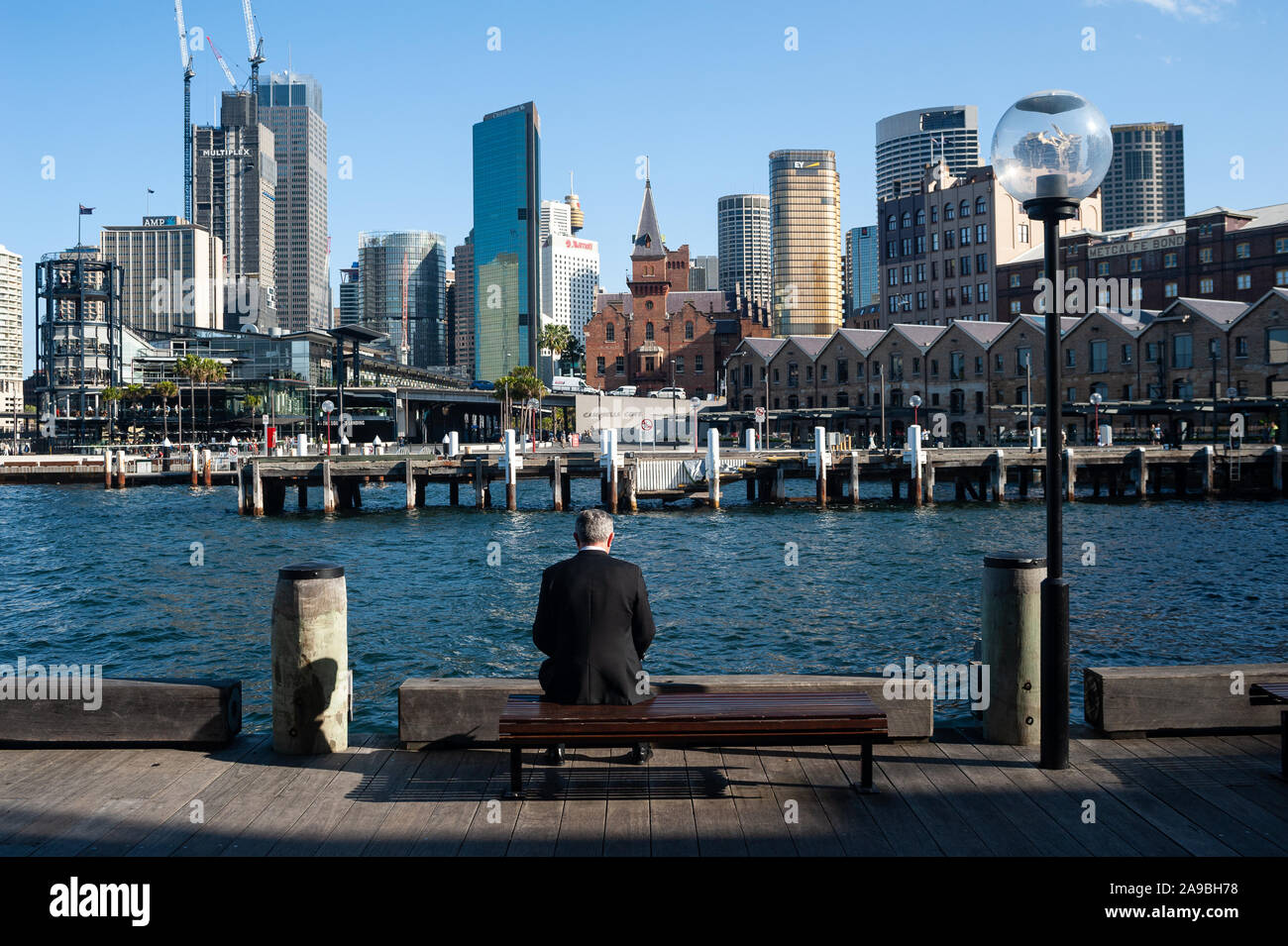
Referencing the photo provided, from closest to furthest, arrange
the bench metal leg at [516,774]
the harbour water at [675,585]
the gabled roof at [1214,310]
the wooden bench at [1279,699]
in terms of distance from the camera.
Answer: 1. the bench metal leg at [516,774]
2. the wooden bench at [1279,699]
3. the harbour water at [675,585]
4. the gabled roof at [1214,310]

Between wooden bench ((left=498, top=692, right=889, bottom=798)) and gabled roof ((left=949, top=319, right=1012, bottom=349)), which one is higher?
gabled roof ((left=949, top=319, right=1012, bottom=349))

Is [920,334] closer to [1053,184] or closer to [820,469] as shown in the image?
[820,469]

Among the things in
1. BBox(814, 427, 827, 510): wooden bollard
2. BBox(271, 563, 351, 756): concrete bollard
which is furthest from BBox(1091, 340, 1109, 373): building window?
BBox(271, 563, 351, 756): concrete bollard

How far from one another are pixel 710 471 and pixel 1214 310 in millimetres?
50046

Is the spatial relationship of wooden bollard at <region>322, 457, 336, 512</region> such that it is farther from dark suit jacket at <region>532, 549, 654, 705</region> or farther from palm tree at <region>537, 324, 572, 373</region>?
palm tree at <region>537, 324, 572, 373</region>

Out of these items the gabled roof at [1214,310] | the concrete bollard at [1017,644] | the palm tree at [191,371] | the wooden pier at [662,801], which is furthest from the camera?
the palm tree at [191,371]

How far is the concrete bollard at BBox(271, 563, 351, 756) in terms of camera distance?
7.75m

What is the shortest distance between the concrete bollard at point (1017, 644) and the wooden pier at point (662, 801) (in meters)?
0.32

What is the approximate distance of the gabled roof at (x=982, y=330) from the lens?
9738 centimetres

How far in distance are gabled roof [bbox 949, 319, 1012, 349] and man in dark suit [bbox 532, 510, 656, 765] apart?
3746 inches

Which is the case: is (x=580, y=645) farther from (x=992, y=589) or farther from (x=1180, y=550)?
(x=1180, y=550)

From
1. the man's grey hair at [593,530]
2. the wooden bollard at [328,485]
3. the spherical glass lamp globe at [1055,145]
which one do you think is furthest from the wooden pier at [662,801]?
the wooden bollard at [328,485]

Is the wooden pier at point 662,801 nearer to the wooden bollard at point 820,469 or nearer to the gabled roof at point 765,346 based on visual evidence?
the wooden bollard at point 820,469

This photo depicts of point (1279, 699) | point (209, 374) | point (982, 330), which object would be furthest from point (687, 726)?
point (209, 374)
